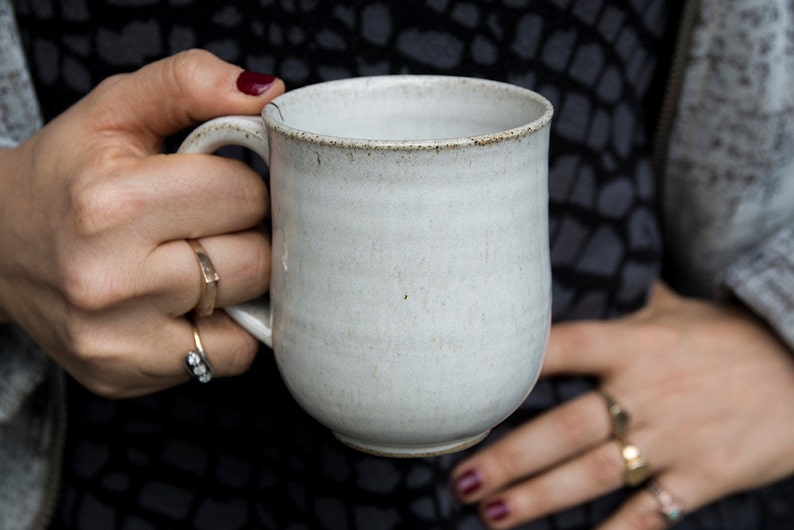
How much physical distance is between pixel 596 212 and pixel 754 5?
0.84ft

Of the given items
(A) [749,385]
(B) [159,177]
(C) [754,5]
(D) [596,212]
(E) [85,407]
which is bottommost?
(E) [85,407]

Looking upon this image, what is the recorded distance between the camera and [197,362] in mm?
586

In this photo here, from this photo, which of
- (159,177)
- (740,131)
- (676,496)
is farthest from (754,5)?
(159,177)

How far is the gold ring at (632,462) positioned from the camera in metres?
0.82

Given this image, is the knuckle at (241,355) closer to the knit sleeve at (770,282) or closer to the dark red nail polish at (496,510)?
the dark red nail polish at (496,510)

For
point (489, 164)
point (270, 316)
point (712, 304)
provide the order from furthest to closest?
point (712, 304), point (270, 316), point (489, 164)

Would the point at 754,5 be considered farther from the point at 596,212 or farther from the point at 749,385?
the point at 749,385

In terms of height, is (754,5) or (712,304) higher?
(754,5)

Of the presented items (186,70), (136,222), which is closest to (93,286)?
(136,222)

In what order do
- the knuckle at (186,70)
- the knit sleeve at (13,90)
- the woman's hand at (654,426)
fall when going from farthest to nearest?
the woman's hand at (654,426) < the knit sleeve at (13,90) < the knuckle at (186,70)

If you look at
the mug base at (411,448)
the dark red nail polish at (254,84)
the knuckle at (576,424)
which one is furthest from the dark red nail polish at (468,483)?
the dark red nail polish at (254,84)

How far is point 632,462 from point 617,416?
0.05m

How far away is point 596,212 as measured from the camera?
2.66 ft

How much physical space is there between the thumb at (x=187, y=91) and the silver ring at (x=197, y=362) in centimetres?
17
